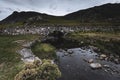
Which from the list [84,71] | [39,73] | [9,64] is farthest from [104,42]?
[39,73]

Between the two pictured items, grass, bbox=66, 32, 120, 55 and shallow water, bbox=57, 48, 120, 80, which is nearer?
shallow water, bbox=57, 48, 120, 80

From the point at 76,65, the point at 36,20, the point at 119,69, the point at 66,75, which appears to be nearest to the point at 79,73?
the point at 66,75

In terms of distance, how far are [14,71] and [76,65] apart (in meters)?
16.1

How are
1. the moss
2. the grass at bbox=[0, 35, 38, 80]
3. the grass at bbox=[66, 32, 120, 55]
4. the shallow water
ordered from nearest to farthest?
the moss → the grass at bbox=[0, 35, 38, 80] → the shallow water → the grass at bbox=[66, 32, 120, 55]

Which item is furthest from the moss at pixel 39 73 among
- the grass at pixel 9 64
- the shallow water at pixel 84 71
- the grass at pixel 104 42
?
the grass at pixel 104 42

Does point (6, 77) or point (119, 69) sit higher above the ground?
point (6, 77)

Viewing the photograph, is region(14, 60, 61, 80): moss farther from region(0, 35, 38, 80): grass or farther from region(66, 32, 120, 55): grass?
region(66, 32, 120, 55): grass

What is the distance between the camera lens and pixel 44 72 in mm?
24203

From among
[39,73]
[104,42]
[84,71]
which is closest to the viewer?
[39,73]

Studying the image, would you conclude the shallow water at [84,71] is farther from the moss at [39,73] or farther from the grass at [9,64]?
the grass at [9,64]

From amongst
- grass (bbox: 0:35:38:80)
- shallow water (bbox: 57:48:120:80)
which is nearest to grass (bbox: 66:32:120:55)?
shallow water (bbox: 57:48:120:80)

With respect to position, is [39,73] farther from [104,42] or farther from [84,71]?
[104,42]

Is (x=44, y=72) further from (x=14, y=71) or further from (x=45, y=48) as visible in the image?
(x=45, y=48)

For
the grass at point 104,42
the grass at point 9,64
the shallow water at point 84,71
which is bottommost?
the shallow water at point 84,71
